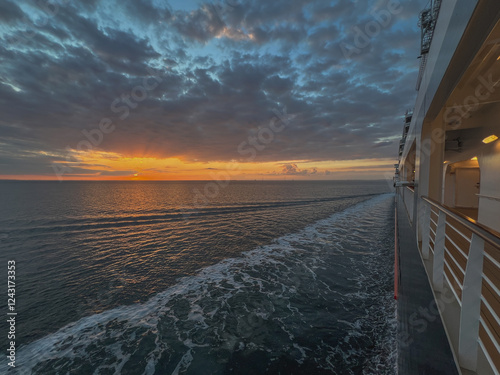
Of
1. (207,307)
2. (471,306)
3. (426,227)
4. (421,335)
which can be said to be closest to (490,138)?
(426,227)

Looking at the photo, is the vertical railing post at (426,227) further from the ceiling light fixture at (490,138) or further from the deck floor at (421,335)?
the ceiling light fixture at (490,138)

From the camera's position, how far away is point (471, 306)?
183 centimetres

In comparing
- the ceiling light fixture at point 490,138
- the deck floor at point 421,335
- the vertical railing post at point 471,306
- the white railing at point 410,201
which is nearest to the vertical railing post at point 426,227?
the deck floor at point 421,335

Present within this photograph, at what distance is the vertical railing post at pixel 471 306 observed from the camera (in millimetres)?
1736

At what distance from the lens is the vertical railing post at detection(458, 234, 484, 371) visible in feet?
5.70

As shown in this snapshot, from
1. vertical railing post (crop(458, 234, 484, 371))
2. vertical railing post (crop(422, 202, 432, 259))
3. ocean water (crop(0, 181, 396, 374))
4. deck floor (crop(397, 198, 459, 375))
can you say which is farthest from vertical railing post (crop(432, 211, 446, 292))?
ocean water (crop(0, 181, 396, 374))

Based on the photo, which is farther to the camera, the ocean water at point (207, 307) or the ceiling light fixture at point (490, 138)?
the ceiling light fixture at point (490, 138)

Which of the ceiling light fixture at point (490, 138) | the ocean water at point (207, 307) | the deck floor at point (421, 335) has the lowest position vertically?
the ocean water at point (207, 307)

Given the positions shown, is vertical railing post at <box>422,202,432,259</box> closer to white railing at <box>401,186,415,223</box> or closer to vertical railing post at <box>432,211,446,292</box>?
vertical railing post at <box>432,211,446,292</box>

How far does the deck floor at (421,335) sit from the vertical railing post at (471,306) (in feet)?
0.85

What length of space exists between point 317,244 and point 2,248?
1819 cm

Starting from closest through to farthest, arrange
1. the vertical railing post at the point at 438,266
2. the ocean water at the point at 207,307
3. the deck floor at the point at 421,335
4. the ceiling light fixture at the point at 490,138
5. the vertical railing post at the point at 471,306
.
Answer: the vertical railing post at the point at 471,306 < the deck floor at the point at 421,335 < the vertical railing post at the point at 438,266 < the ocean water at the point at 207,307 < the ceiling light fixture at the point at 490,138

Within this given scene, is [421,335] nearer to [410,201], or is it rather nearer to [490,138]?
[490,138]

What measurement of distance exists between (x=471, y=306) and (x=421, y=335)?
130 centimetres
